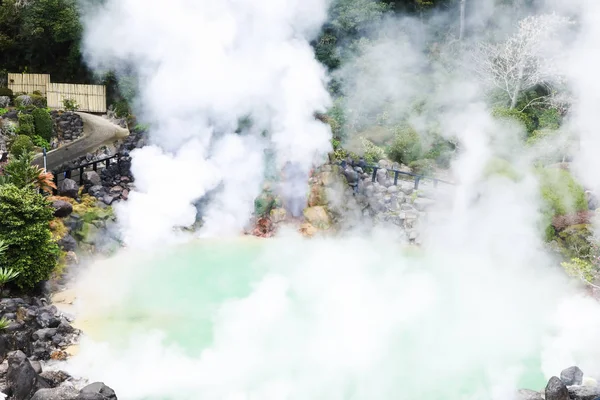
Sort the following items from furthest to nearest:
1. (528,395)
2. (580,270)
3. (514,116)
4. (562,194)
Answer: (514,116) < (562,194) < (580,270) < (528,395)

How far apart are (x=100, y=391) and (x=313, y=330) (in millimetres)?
3746

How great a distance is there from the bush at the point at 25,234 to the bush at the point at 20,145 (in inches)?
261

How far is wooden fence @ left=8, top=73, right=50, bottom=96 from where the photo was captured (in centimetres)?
2373

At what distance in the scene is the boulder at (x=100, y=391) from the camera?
894cm

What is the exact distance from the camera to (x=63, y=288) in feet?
41.5

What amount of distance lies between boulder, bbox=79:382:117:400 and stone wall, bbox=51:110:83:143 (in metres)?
13.6

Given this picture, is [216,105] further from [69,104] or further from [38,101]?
[38,101]

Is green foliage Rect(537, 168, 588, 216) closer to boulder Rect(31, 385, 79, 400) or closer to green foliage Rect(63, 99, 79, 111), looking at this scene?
boulder Rect(31, 385, 79, 400)

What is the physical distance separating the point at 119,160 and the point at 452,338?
34.2ft

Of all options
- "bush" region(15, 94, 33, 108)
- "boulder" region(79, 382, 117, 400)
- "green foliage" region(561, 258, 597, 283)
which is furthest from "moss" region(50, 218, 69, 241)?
"green foliage" region(561, 258, 597, 283)

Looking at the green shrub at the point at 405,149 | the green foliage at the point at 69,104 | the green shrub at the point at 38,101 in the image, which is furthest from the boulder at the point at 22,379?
the green shrub at the point at 38,101

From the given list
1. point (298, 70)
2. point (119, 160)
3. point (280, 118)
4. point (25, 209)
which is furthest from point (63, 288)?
point (298, 70)

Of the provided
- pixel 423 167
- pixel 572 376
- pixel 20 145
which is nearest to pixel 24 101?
pixel 20 145

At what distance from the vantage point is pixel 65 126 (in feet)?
68.7
